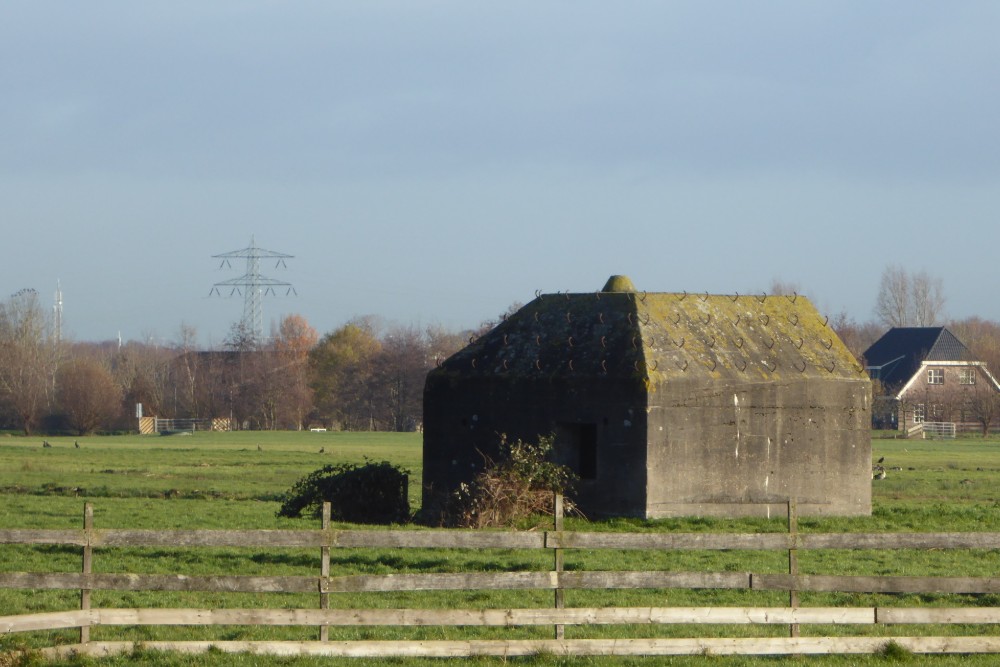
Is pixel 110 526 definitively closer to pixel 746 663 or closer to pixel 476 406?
pixel 476 406

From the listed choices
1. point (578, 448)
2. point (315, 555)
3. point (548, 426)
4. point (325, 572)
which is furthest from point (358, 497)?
point (325, 572)

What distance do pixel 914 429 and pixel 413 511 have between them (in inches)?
2605

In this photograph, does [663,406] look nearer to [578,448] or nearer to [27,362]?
[578,448]

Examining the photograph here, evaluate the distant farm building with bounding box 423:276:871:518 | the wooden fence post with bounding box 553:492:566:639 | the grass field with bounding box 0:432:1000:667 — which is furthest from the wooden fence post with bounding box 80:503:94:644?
the distant farm building with bounding box 423:276:871:518

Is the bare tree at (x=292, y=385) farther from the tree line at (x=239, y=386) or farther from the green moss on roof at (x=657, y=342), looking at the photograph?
the green moss on roof at (x=657, y=342)

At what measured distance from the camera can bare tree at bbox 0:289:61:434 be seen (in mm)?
96688

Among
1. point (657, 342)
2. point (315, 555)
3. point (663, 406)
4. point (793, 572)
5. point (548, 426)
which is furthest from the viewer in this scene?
point (657, 342)

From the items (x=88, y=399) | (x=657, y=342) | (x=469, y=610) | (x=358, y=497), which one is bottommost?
(x=469, y=610)

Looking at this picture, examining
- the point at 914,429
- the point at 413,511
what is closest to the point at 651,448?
the point at 413,511

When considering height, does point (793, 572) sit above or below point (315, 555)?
above

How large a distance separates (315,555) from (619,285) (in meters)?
10.4

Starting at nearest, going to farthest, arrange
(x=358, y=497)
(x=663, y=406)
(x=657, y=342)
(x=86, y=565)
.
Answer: (x=86, y=565), (x=663, y=406), (x=657, y=342), (x=358, y=497)

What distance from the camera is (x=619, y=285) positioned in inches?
1056

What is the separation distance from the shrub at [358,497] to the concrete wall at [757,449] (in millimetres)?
5102
